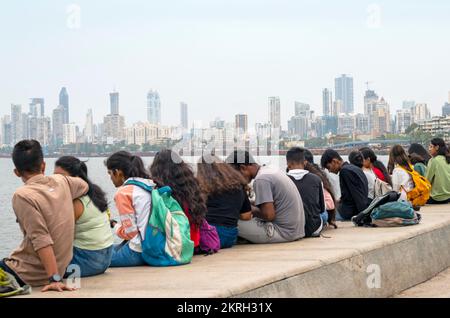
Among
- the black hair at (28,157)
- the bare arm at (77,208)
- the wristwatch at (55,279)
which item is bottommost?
the wristwatch at (55,279)

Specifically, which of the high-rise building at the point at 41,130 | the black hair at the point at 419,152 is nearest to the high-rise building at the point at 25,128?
the high-rise building at the point at 41,130

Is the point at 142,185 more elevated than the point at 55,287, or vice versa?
the point at 142,185

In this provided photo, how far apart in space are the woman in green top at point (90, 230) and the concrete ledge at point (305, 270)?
15 centimetres

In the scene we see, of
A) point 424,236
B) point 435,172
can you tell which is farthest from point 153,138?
point 424,236

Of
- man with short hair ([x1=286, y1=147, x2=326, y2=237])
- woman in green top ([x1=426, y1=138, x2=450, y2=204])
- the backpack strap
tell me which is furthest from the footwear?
woman in green top ([x1=426, y1=138, x2=450, y2=204])

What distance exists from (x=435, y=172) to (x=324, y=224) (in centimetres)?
502

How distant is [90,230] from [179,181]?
1433 millimetres

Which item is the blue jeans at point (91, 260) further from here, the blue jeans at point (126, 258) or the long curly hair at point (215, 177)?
the long curly hair at point (215, 177)

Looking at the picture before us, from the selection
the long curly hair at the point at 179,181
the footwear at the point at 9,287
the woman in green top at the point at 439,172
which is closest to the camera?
the footwear at the point at 9,287

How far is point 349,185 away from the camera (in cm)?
1323

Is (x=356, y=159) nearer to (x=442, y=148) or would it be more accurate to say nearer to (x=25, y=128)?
(x=442, y=148)

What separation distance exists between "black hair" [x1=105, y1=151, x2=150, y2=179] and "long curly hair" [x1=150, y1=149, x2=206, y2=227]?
0.64ft

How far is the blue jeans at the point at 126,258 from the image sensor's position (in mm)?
8898

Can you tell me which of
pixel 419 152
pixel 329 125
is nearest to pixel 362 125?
pixel 329 125
